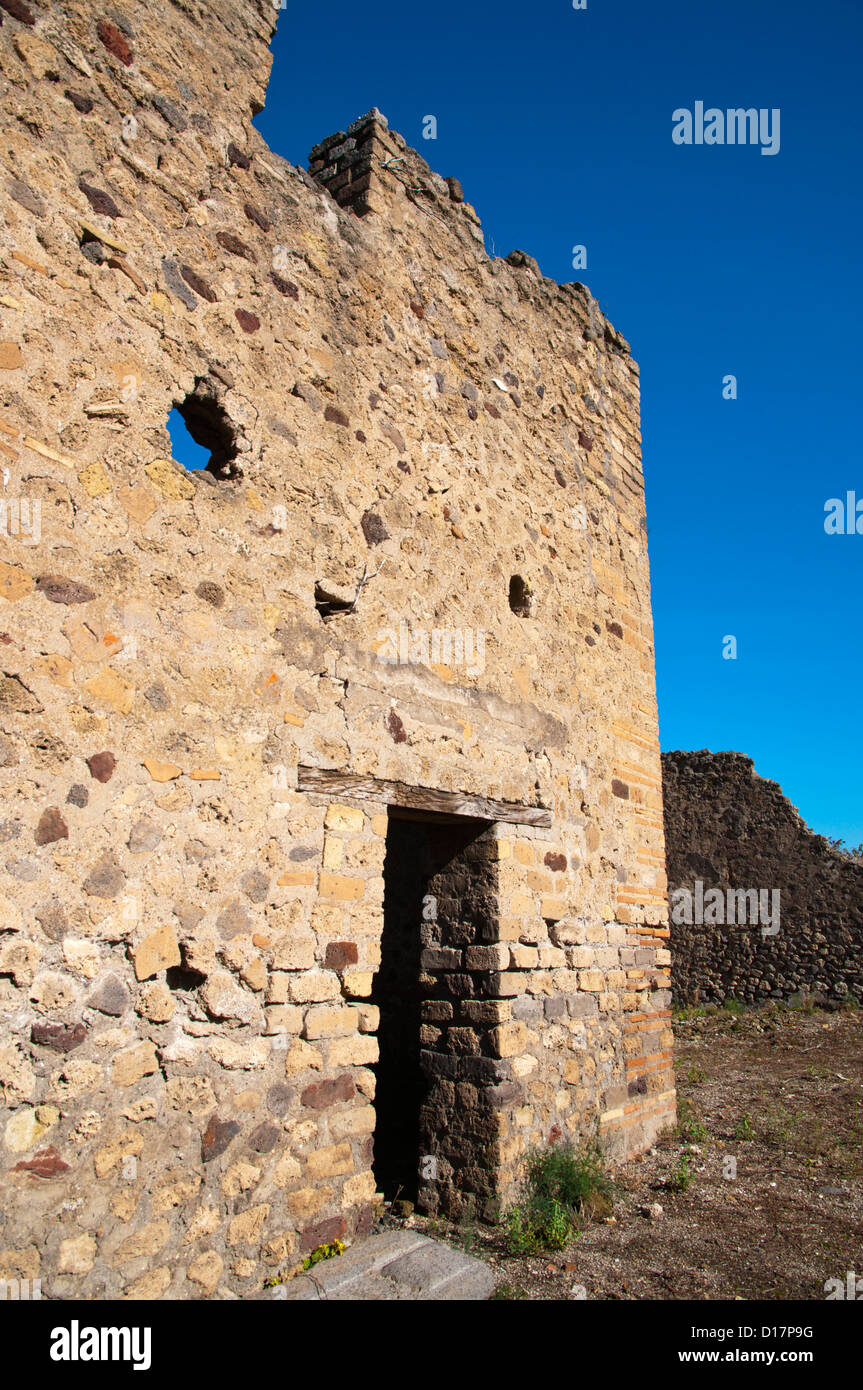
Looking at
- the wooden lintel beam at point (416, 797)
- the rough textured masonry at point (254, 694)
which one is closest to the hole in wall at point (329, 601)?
the rough textured masonry at point (254, 694)

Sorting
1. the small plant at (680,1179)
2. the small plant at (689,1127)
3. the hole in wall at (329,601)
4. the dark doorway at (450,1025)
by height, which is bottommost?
the small plant at (689,1127)

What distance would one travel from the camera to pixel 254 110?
3.69 metres

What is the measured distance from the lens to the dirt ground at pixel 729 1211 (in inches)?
133

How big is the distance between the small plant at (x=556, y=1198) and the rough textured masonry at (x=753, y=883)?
8.80 metres

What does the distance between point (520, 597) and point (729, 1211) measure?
3315 mm

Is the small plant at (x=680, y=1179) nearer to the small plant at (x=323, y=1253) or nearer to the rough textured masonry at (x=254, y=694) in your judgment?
the rough textured masonry at (x=254, y=694)

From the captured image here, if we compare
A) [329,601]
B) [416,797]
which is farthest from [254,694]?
[416,797]

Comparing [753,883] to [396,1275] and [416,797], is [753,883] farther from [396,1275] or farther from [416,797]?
[396,1275]

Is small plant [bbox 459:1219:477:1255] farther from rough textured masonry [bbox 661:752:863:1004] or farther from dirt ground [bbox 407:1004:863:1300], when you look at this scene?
rough textured masonry [bbox 661:752:863:1004]

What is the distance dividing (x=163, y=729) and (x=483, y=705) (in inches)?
74.1

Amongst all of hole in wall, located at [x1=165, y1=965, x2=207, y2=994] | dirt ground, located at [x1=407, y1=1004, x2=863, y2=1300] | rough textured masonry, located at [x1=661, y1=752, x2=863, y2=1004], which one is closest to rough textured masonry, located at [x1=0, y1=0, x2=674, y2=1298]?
hole in wall, located at [x1=165, y1=965, x2=207, y2=994]

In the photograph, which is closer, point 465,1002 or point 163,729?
point 163,729
